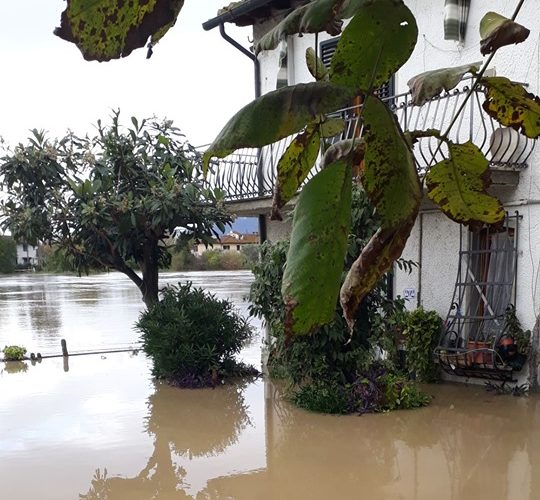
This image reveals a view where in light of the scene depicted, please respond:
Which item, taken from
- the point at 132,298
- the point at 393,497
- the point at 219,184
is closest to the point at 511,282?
the point at 393,497

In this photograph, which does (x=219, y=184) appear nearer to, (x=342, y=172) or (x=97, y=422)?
(x=97, y=422)

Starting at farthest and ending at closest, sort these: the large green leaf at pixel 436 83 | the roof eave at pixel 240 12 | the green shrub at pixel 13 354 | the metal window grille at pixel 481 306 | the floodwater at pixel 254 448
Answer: the green shrub at pixel 13 354 < the roof eave at pixel 240 12 < the metal window grille at pixel 481 306 < the floodwater at pixel 254 448 < the large green leaf at pixel 436 83

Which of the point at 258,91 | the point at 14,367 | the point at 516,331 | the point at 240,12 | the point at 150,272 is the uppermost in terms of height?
the point at 240,12

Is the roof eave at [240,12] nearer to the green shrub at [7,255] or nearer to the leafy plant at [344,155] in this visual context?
the leafy plant at [344,155]

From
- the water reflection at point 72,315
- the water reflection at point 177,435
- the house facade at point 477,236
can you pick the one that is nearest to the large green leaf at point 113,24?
the water reflection at point 177,435

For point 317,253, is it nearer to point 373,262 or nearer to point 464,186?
point 373,262

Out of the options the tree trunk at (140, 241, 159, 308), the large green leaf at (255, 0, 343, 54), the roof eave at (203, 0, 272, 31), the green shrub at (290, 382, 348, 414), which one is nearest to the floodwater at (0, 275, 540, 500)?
the green shrub at (290, 382, 348, 414)

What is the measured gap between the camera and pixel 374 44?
0.53 m

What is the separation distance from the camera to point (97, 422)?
6.94 meters

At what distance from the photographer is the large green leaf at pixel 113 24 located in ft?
1.73

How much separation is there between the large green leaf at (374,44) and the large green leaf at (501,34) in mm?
197

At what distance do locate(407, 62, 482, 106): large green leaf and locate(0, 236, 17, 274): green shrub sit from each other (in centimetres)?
3627

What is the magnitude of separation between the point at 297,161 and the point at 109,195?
848cm

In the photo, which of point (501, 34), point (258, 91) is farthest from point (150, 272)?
point (501, 34)
